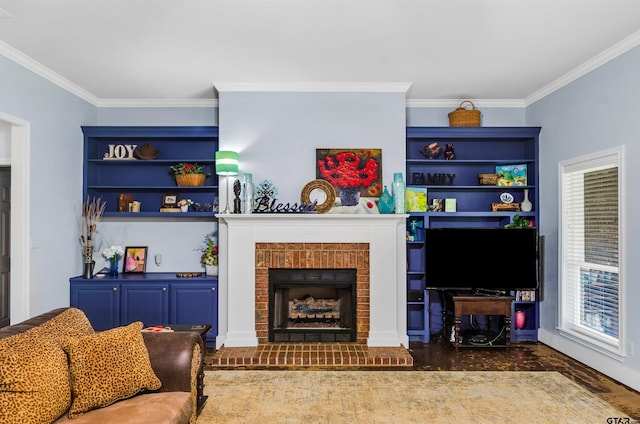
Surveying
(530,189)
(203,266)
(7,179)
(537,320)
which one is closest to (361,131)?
(530,189)

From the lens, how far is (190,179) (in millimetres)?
4887

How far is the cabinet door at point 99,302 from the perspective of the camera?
466cm

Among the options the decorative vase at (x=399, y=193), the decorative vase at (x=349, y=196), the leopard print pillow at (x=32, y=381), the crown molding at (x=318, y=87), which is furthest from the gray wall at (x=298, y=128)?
the leopard print pillow at (x=32, y=381)

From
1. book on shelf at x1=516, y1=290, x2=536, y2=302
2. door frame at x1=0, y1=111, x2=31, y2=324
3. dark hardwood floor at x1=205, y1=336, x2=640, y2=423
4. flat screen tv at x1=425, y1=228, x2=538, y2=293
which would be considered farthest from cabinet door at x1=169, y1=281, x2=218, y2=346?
book on shelf at x1=516, y1=290, x2=536, y2=302

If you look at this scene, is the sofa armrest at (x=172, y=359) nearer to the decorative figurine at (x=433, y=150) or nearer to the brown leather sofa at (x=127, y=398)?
the brown leather sofa at (x=127, y=398)

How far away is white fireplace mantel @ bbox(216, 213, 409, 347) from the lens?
14.6ft

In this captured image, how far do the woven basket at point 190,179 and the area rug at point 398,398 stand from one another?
7.04 ft

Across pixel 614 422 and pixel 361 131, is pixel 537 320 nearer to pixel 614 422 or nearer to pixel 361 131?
pixel 614 422

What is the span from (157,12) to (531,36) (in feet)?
9.31

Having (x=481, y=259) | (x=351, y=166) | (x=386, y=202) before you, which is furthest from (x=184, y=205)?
(x=481, y=259)

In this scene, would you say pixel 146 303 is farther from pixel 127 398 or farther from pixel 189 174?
pixel 127 398

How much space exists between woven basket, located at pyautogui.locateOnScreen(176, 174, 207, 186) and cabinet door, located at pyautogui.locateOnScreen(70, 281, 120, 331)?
4.39 feet

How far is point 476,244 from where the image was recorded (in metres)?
4.64

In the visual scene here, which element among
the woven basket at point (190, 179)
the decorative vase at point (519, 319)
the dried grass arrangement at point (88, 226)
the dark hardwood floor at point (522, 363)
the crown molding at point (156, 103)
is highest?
the crown molding at point (156, 103)
